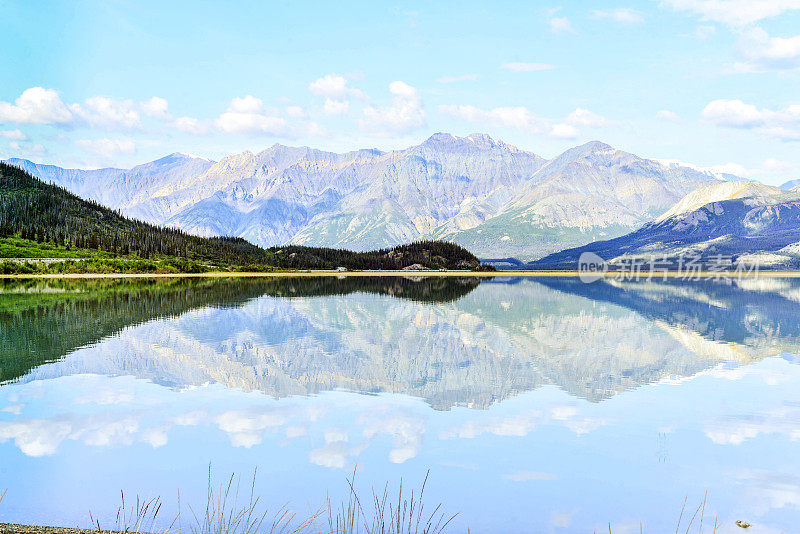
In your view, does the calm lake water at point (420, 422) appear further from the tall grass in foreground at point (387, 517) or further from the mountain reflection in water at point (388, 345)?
the tall grass in foreground at point (387, 517)

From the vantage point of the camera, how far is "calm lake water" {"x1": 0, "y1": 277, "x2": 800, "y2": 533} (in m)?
16.4

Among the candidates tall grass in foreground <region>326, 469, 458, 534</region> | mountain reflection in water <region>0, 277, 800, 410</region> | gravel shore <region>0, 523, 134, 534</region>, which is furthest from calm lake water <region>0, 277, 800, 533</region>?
gravel shore <region>0, 523, 134, 534</region>

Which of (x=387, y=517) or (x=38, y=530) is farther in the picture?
(x=387, y=517)

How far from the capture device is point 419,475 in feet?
59.1

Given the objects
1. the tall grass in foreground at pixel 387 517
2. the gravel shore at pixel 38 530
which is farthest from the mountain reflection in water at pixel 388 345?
the gravel shore at pixel 38 530

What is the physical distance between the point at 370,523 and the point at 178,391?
57.3 feet

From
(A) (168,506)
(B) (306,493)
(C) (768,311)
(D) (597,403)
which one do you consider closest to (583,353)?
(D) (597,403)

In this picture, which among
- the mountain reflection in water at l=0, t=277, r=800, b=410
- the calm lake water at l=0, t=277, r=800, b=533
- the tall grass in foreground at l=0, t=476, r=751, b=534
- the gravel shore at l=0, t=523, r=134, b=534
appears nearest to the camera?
the gravel shore at l=0, t=523, r=134, b=534

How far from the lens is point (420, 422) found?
23.9 metres

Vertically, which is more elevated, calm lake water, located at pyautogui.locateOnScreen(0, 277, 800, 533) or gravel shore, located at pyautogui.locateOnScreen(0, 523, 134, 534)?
gravel shore, located at pyautogui.locateOnScreen(0, 523, 134, 534)

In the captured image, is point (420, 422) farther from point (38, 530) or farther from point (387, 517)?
point (38, 530)

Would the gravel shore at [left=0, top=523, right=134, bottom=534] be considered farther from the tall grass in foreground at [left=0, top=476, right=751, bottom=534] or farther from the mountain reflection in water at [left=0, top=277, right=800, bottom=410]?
the mountain reflection in water at [left=0, top=277, right=800, bottom=410]

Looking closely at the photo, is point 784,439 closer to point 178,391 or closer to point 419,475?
point 419,475

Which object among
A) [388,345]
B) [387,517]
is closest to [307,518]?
[387,517]
